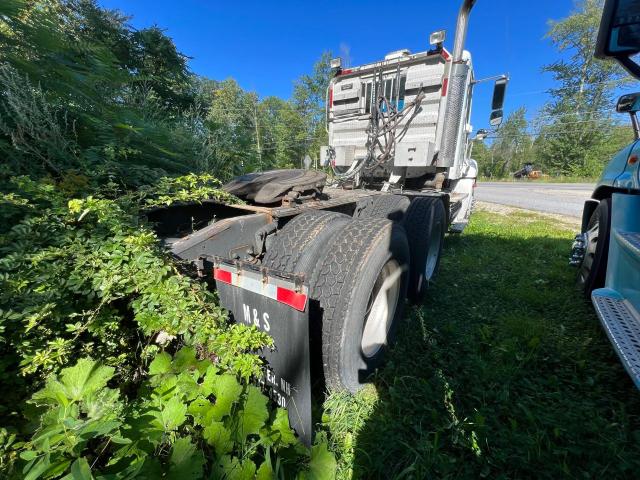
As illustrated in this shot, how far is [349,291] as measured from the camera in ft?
5.38

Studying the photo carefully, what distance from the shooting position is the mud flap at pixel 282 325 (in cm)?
129

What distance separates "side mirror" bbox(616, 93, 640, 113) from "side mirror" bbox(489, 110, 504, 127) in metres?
2.40

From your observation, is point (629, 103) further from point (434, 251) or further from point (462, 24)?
point (434, 251)

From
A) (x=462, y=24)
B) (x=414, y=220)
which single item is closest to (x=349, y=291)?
(x=414, y=220)

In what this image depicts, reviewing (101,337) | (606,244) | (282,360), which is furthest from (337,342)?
(606,244)

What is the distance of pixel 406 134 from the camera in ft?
14.1

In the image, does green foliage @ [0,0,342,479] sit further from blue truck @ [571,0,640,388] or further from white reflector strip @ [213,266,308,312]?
blue truck @ [571,0,640,388]

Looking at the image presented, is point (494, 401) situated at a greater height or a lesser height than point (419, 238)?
lesser

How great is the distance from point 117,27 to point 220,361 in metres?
9.79

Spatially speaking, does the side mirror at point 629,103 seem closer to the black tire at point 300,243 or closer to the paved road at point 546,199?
the black tire at point 300,243

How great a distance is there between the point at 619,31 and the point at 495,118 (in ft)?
12.2

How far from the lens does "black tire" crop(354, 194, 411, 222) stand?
9.60ft

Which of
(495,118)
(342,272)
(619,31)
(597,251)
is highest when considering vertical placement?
(495,118)

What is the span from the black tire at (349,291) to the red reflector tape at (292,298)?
0.40 metres
